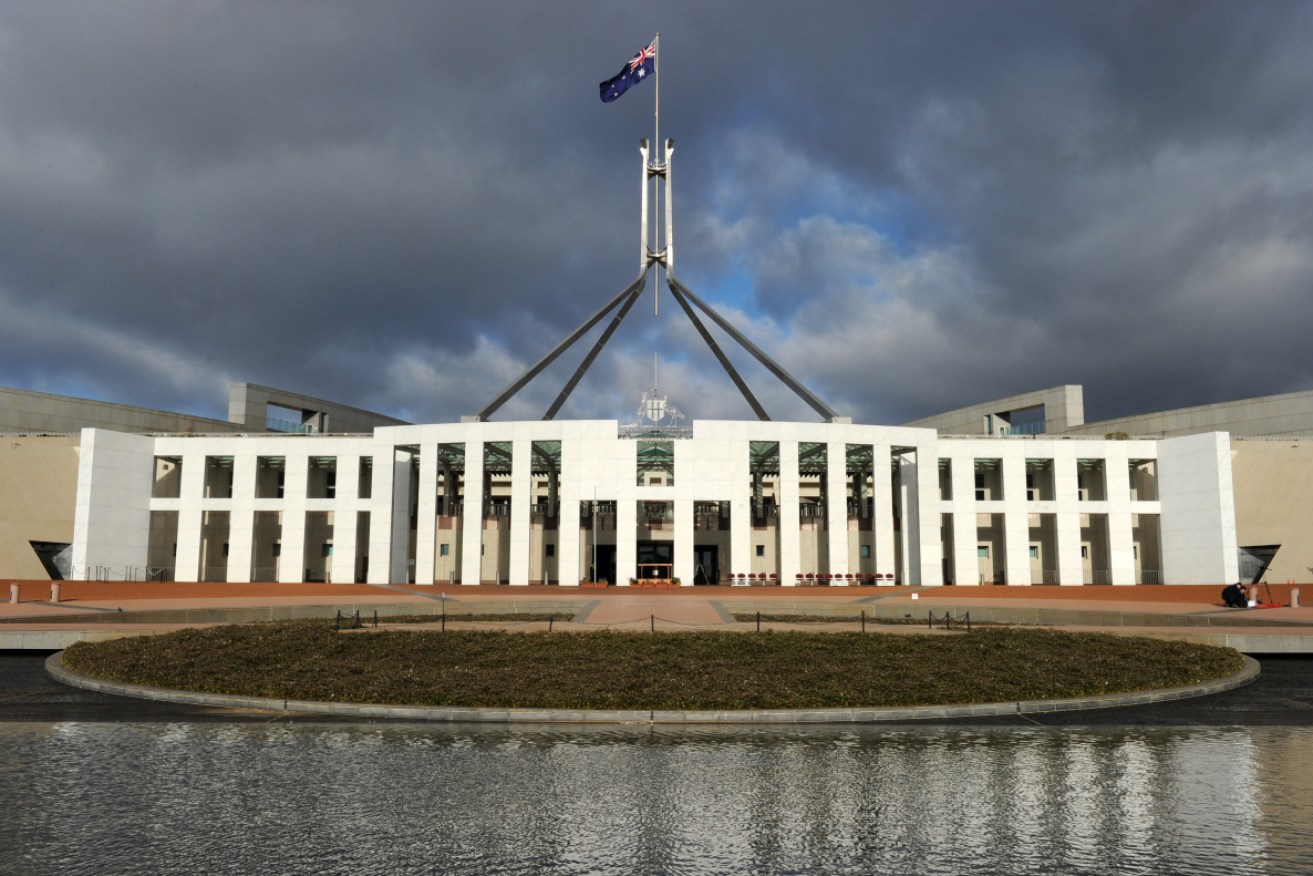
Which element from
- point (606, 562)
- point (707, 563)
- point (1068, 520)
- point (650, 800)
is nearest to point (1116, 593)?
point (1068, 520)

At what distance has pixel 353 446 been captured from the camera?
52.0 metres

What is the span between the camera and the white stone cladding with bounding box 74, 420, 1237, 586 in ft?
158

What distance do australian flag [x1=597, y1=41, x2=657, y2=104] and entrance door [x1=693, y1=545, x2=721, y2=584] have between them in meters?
28.0

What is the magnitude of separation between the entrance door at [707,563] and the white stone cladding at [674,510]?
18 centimetres

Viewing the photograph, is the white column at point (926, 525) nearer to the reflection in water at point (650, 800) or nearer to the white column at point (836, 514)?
the white column at point (836, 514)

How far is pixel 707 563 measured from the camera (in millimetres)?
58188

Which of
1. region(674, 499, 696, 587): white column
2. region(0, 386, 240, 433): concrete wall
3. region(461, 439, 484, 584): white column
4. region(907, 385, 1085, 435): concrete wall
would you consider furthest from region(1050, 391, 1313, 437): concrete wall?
region(0, 386, 240, 433): concrete wall

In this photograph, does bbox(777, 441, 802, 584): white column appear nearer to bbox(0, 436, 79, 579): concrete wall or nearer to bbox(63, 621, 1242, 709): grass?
bbox(63, 621, 1242, 709): grass

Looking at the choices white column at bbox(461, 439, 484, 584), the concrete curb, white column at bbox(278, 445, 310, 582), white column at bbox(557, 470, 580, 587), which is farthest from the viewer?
white column at bbox(278, 445, 310, 582)

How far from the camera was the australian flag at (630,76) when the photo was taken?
178 feet

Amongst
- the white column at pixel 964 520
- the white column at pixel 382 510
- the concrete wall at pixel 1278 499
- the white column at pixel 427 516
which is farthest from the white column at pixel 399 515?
the concrete wall at pixel 1278 499

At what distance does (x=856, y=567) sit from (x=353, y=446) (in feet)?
101

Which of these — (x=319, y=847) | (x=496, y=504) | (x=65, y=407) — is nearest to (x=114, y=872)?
(x=319, y=847)

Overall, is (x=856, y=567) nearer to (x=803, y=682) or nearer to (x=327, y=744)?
(x=803, y=682)
